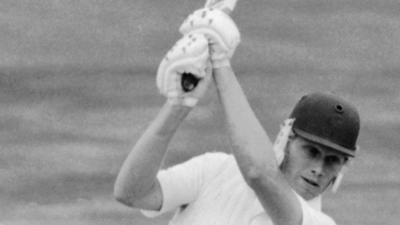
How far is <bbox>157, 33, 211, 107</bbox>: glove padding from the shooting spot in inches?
226

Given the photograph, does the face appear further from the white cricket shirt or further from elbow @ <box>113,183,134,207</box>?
elbow @ <box>113,183,134,207</box>

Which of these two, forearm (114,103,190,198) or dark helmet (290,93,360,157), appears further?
dark helmet (290,93,360,157)

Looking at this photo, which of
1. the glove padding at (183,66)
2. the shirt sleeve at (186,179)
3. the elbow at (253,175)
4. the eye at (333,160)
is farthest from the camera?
the eye at (333,160)

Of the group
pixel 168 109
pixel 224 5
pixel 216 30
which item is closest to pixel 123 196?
pixel 168 109

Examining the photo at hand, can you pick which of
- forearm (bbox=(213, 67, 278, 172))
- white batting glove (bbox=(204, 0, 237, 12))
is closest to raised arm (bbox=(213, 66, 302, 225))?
forearm (bbox=(213, 67, 278, 172))

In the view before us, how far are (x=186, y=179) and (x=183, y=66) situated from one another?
2.63 ft

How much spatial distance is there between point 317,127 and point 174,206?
36.8 inches

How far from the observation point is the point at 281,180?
19.9 ft

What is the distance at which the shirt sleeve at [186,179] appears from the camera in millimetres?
6270

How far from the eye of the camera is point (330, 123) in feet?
22.2

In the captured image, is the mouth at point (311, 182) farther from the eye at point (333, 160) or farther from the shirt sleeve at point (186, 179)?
the shirt sleeve at point (186, 179)

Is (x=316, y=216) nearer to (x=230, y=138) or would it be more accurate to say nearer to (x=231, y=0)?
(x=230, y=138)

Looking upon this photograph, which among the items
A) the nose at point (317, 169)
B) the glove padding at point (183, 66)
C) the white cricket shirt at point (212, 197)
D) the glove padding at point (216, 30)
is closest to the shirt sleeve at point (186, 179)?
the white cricket shirt at point (212, 197)

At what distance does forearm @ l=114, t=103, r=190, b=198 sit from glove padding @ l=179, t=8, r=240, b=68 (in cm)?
29
